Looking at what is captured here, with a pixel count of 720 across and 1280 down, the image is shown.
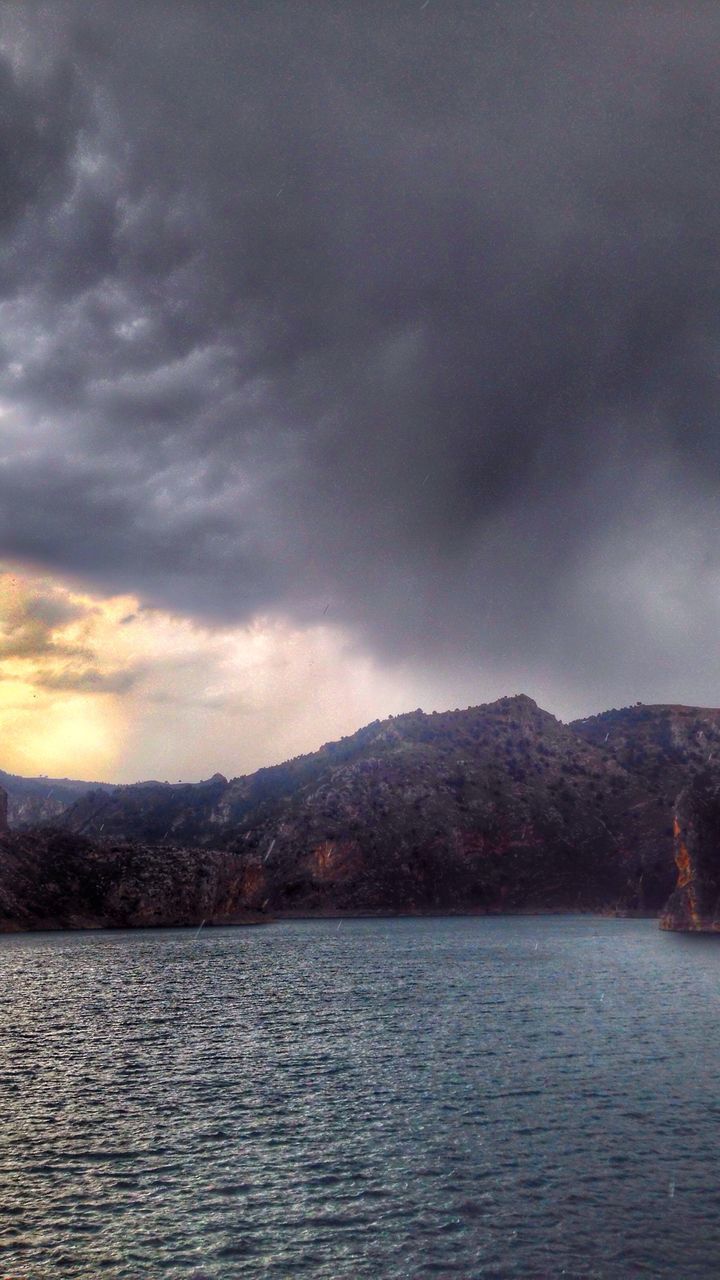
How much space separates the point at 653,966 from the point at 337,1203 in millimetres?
84797

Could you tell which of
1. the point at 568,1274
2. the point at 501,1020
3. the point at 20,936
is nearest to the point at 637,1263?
the point at 568,1274

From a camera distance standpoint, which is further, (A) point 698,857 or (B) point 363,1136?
(A) point 698,857

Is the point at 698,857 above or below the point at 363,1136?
above

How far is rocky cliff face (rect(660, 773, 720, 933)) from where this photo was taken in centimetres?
16038

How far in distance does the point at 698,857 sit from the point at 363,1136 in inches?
5638

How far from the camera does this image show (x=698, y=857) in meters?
161

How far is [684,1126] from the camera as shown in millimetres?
33250

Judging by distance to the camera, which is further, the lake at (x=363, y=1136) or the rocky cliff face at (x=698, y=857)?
the rocky cliff face at (x=698, y=857)

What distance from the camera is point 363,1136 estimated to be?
3322 cm

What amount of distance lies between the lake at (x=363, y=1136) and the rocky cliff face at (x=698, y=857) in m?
93.5

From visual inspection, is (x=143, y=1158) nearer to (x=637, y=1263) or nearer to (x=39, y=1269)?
(x=39, y=1269)

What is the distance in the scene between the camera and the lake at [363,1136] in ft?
74.0

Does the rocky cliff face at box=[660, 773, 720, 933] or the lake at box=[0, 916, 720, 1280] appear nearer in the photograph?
the lake at box=[0, 916, 720, 1280]

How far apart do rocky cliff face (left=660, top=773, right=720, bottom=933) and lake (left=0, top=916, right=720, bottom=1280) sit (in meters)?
93.5
